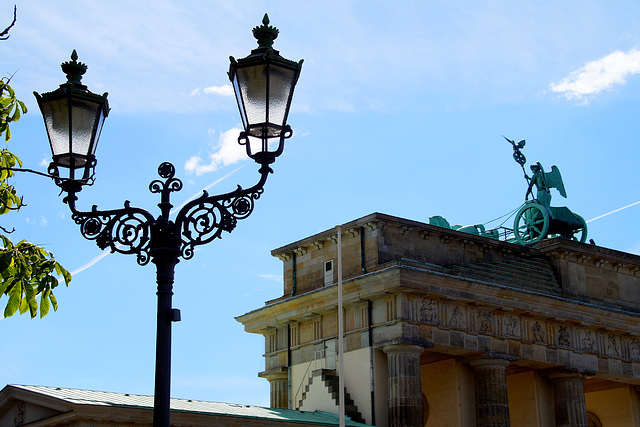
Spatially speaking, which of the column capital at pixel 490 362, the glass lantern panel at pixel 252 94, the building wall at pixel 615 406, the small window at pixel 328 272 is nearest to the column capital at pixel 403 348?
the column capital at pixel 490 362

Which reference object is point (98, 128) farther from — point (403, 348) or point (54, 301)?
point (403, 348)

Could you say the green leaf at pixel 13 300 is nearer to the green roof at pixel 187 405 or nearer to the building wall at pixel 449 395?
the green roof at pixel 187 405

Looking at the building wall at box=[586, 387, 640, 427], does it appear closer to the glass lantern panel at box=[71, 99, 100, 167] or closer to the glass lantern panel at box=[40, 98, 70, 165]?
the glass lantern panel at box=[71, 99, 100, 167]

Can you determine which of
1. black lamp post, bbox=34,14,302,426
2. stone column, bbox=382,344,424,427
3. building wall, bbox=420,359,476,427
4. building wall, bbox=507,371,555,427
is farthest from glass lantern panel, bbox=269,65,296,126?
building wall, bbox=507,371,555,427

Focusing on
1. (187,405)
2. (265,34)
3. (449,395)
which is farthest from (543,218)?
(265,34)

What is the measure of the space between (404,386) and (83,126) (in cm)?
2869

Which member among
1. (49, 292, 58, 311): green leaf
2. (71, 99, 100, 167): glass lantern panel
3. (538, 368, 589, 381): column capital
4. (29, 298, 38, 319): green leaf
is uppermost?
(538, 368, 589, 381): column capital

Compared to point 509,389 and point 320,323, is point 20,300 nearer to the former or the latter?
point 320,323

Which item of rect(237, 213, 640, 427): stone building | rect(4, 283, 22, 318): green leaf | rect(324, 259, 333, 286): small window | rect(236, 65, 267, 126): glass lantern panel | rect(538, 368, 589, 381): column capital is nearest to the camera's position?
rect(4, 283, 22, 318): green leaf

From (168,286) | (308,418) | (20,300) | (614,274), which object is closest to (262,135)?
(168,286)

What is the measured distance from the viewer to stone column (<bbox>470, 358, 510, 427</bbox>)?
41688 millimetres

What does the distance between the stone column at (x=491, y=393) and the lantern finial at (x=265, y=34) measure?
31.7m

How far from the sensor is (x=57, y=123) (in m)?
12.5

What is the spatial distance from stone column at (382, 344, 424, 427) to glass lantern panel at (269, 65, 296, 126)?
28525 millimetres
